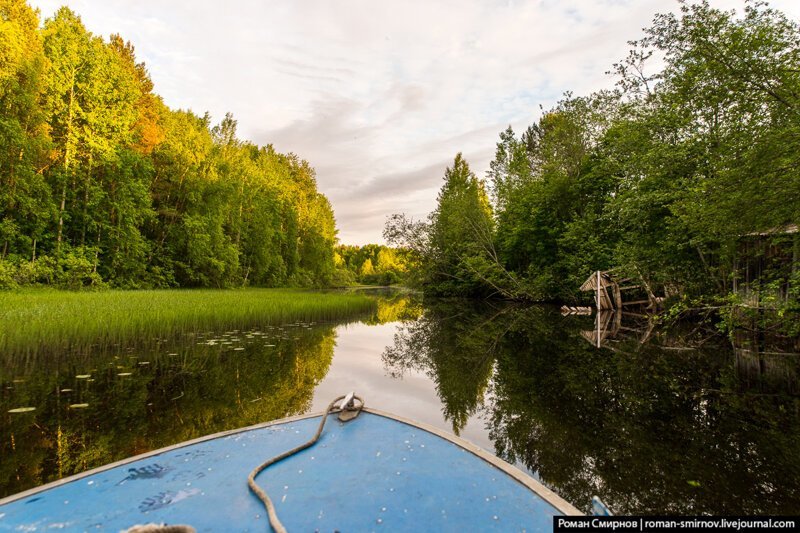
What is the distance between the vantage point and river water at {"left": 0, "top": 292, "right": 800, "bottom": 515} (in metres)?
3.40

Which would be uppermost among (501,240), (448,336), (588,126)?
(588,126)

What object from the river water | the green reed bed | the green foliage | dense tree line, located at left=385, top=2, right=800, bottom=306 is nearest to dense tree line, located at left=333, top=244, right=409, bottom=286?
the green foliage

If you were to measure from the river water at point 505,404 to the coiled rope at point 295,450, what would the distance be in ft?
5.77

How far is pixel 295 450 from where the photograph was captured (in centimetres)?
277

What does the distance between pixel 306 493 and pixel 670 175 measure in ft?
47.2

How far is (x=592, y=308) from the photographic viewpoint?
23.9m

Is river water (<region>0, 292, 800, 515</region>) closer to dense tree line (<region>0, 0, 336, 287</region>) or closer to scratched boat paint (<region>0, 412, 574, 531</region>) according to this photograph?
scratched boat paint (<region>0, 412, 574, 531</region>)

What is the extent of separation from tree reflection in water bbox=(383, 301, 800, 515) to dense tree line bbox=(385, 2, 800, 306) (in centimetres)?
299

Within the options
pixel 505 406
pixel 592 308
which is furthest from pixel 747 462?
pixel 592 308

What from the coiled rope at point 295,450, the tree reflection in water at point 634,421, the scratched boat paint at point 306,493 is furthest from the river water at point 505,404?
the coiled rope at point 295,450

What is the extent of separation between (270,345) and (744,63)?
39.5 ft

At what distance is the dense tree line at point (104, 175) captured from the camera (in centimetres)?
1653

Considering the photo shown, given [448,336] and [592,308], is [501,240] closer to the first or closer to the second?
[592,308]

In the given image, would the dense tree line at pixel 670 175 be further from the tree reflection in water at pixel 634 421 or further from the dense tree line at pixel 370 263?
the dense tree line at pixel 370 263
